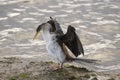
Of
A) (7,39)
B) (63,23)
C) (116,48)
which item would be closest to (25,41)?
(7,39)

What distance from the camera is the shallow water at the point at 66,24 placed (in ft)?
31.1

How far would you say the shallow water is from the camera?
949cm

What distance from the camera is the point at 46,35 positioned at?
635 cm

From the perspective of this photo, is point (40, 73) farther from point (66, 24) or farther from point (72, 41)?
point (66, 24)

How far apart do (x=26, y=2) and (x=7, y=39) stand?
10.7 ft

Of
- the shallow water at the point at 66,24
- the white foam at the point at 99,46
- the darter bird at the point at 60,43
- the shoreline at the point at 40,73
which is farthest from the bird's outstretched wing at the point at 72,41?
the white foam at the point at 99,46

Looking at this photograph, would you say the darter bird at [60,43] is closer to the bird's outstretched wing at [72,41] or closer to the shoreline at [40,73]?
the bird's outstretched wing at [72,41]

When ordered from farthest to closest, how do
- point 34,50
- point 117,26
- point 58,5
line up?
1. point 58,5
2. point 117,26
3. point 34,50

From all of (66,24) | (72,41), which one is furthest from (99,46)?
(72,41)

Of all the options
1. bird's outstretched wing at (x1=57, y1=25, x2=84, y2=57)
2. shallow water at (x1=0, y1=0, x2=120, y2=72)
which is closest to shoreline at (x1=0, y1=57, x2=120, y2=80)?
bird's outstretched wing at (x1=57, y1=25, x2=84, y2=57)

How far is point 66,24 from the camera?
11258 mm

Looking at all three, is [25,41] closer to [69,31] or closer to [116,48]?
[116,48]

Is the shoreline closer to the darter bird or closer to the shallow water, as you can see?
the darter bird

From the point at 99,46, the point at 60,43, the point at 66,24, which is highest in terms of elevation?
the point at 60,43
